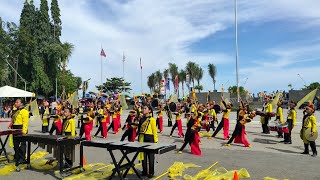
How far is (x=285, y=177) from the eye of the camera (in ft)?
23.5

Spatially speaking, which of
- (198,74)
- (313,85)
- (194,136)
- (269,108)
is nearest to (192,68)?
(198,74)

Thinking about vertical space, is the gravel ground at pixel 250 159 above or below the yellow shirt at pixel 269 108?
below

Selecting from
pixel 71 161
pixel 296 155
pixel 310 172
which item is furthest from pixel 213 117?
pixel 71 161

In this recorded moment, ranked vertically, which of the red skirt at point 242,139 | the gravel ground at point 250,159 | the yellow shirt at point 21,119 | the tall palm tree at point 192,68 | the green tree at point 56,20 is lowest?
the gravel ground at point 250,159

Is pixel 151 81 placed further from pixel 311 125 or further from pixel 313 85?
pixel 311 125

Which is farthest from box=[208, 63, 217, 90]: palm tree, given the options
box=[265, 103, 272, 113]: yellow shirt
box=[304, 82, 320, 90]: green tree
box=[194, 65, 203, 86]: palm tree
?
box=[265, 103, 272, 113]: yellow shirt

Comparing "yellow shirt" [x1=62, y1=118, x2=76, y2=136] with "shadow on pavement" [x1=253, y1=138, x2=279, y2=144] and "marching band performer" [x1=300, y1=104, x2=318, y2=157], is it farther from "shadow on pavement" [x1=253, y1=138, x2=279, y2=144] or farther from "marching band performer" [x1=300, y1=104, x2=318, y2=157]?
"shadow on pavement" [x1=253, y1=138, x2=279, y2=144]

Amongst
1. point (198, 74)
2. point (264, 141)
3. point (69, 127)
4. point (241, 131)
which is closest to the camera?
point (69, 127)

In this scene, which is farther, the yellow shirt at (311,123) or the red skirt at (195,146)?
the red skirt at (195,146)

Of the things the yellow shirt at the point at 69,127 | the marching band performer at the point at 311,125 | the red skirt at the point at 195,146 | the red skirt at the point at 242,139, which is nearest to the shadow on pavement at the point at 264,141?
the red skirt at the point at 242,139

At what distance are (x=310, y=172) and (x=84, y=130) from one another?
8.33m

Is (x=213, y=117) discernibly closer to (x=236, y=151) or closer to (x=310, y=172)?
(x=236, y=151)

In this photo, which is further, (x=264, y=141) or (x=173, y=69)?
(x=173, y=69)

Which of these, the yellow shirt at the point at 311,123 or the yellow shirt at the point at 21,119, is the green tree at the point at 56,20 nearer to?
the yellow shirt at the point at 21,119
